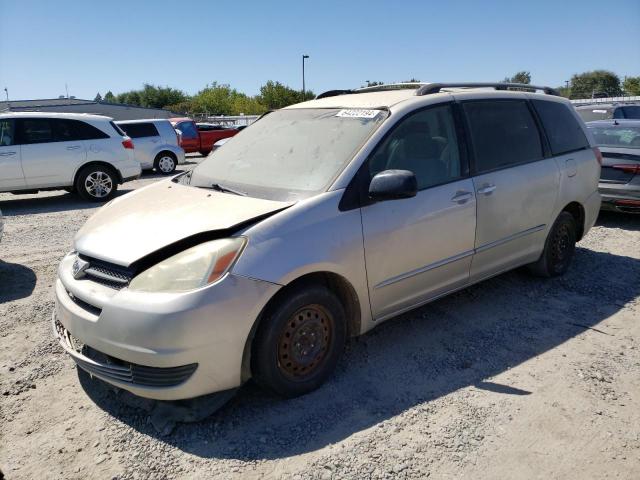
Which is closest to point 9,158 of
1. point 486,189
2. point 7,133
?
point 7,133

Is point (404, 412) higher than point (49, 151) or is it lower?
lower

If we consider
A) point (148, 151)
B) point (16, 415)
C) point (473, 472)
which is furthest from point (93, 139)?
point (473, 472)

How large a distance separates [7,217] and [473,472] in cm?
912

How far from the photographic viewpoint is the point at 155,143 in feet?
49.8

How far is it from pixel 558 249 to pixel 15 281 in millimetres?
5479

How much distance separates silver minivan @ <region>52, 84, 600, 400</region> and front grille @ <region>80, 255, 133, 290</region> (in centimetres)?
1

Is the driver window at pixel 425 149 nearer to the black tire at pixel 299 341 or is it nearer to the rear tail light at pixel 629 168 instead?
the black tire at pixel 299 341

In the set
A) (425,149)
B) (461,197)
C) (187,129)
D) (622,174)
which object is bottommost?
(622,174)

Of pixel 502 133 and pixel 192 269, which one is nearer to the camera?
pixel 192 269

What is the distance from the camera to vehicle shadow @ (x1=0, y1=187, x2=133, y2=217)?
31.3 ft

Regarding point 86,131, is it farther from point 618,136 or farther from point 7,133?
point 618,136

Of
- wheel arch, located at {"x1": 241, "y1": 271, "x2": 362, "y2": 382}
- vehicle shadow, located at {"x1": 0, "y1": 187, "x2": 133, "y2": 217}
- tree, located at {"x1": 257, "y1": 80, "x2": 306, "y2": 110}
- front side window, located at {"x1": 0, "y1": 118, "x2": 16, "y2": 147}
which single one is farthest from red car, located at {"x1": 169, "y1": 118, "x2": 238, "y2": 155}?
tree, located at {"x1": 257, "y1": 80, "x2": 306, "y2": 110}

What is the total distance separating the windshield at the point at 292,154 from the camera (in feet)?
10.7

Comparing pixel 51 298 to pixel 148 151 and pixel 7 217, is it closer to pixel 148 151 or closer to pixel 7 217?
pixel 7 217
